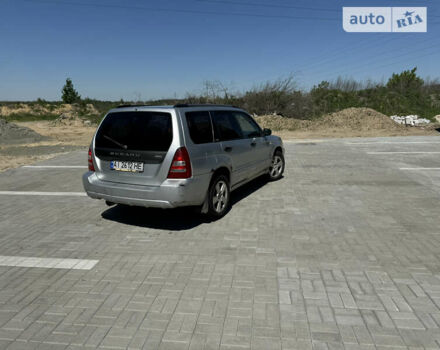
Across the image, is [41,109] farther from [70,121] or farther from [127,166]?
[127,166]

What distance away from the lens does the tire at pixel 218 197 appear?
5.25m

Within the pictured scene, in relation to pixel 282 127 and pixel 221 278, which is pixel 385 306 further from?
pixel 282 127

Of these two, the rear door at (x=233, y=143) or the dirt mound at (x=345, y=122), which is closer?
the rear door at (x=233, y=143)

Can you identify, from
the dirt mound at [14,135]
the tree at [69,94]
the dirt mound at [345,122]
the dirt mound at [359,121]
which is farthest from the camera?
the tree at [69,94]

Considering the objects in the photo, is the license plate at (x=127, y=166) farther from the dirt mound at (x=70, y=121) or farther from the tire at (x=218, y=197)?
the dirt mound at (x=70, y=121)

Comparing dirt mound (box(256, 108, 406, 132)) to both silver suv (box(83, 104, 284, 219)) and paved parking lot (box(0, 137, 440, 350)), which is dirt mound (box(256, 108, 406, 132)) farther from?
silver suv (box(83, 104, 284, 219))

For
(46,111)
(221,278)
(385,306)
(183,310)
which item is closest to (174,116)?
(221,278)

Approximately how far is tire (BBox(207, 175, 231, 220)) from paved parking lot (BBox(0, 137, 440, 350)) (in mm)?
177

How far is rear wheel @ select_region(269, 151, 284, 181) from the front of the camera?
26.5 feet

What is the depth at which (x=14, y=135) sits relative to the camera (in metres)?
20.1

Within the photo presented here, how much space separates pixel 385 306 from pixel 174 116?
10.9 ft

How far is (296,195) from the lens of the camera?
693 cm

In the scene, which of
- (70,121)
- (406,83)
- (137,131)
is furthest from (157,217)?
(406,83)

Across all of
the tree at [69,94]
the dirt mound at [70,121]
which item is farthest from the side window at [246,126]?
the tree at [69,94]
